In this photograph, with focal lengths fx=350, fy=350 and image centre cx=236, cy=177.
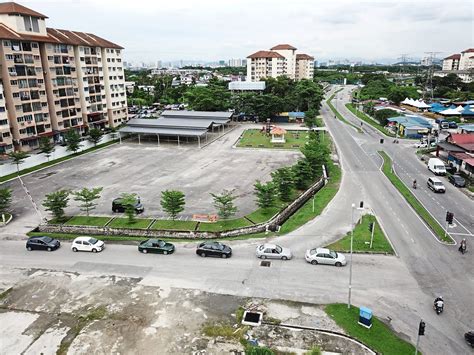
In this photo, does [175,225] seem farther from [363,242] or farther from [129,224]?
[363,242]

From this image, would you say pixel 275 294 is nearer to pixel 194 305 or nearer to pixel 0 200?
pixel 194 305

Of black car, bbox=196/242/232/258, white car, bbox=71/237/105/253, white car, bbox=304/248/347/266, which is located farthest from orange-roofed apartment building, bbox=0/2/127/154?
white car, bbox=304/248/347/266

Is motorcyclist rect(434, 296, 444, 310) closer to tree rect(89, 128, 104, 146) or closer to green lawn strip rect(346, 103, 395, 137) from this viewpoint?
green lawn strip rect(346, 103, 395, 137)

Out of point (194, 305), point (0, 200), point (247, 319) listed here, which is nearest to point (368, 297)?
point (247, 319)

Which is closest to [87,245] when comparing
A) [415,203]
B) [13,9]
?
[415,203]

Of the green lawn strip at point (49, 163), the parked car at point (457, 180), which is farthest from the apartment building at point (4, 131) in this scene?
the parked car at point (457, 180)
